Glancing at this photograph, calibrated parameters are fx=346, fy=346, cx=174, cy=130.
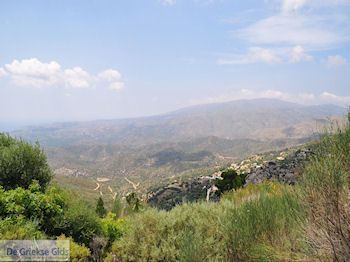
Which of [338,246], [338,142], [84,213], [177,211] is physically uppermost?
[338,142]

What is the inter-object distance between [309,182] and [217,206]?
447 cm

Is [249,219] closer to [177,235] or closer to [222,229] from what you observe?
[222,229]

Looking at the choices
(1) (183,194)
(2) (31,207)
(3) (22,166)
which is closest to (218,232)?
(2) (31,207)

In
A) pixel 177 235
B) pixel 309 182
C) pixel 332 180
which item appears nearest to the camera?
pixel 332 180

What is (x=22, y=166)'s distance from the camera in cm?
1546

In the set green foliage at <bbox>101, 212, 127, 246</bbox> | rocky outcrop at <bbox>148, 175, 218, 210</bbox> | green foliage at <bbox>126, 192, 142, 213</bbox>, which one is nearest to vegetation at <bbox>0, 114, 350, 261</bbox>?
green foliage at <bbox>101, 212, 127, 246</bbox>

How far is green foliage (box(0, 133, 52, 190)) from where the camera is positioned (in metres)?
15.1

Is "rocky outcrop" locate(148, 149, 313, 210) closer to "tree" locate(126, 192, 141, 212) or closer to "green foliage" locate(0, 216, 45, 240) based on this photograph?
"tree" locate(126, 192, 141, 212)

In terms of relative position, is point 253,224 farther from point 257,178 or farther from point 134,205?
point 257,178

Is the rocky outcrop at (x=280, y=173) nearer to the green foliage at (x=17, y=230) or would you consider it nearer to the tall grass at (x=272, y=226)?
the tall grass at (x=272, y=226)

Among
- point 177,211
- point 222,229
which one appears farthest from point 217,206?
point 222,229

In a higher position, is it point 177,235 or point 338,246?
point 338,246

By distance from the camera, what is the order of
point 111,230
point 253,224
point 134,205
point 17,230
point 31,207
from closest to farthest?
point 253,224
point 17,230
point 31,207
point 111,230
point 134,205

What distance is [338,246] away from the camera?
5.07 meters
